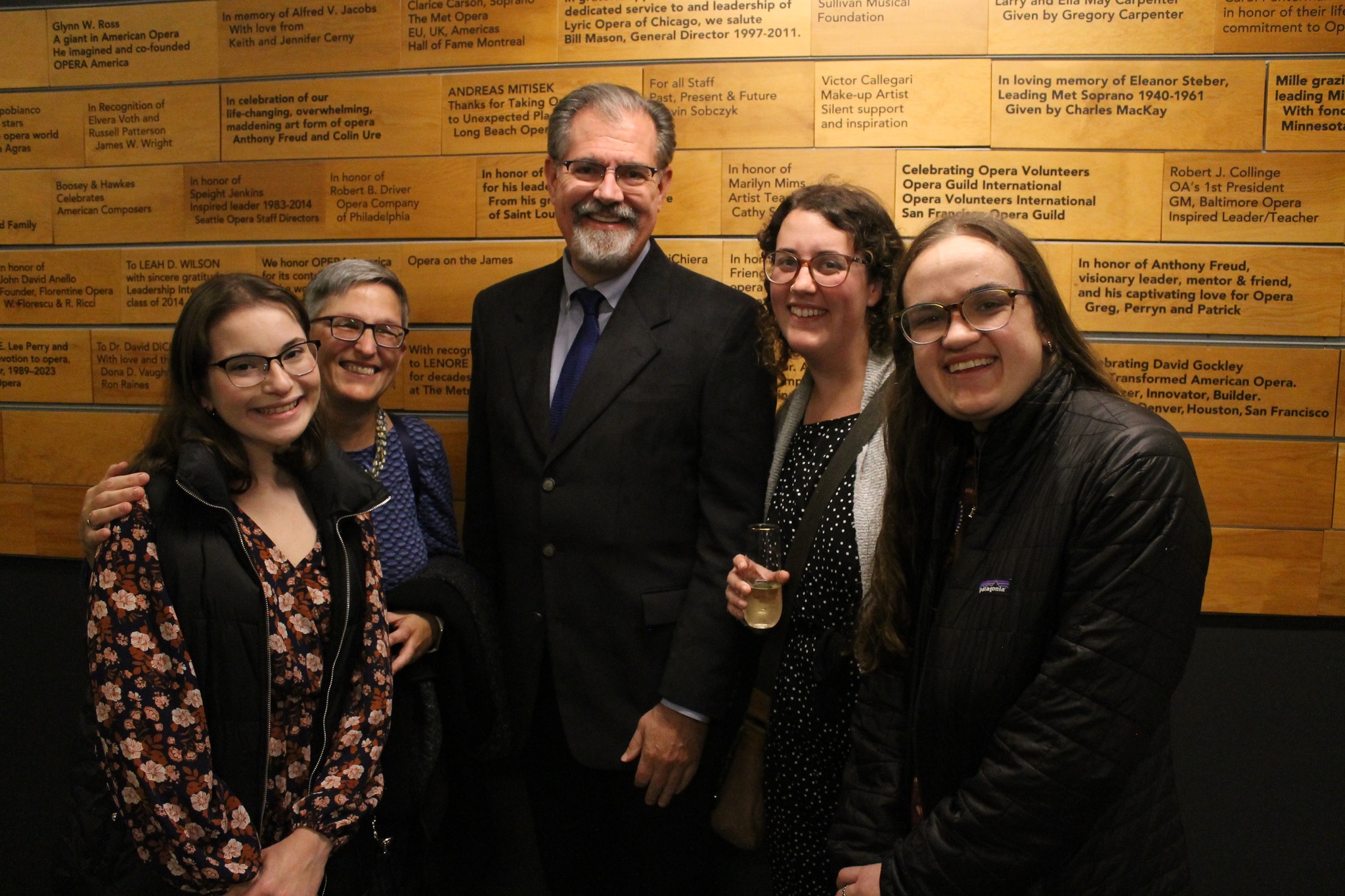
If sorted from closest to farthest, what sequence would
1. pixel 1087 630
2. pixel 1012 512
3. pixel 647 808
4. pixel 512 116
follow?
pixel 1087 630 → pixel 1012 512 → pixel 647 808 → pixel 512 116

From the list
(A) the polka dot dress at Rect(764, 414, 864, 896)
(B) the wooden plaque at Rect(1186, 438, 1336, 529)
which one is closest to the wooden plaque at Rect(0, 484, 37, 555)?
(A) the polka dot dress at Rect(764, 414, 864, 896)

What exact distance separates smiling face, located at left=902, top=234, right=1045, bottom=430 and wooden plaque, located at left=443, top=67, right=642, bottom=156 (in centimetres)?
159

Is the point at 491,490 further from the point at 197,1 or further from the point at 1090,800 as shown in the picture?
the point at 197,1

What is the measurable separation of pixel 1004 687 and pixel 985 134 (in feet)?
5.88

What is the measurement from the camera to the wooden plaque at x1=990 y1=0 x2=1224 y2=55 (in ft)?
8.29

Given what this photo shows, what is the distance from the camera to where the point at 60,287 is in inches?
119

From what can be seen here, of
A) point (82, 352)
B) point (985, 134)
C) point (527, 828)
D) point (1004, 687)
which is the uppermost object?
point (985, 134)

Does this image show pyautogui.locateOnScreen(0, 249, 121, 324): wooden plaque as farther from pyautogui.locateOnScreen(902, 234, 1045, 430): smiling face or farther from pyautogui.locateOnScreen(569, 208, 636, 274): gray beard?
pyautogui.locateOnScreen(902, 234, 1045, 430): smiling face

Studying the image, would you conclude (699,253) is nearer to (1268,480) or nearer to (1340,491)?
(1268,480)

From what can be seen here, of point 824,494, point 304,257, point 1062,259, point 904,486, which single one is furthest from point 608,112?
point 1062,259

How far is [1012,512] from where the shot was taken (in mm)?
1454

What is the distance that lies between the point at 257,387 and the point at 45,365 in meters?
1.86

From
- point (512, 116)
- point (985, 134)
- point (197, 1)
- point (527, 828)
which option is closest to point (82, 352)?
point (197, 1)

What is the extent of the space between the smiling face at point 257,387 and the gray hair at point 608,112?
0.83 meters
